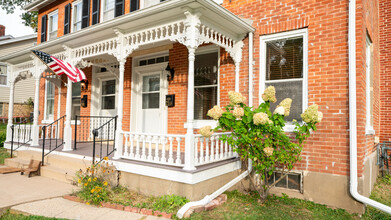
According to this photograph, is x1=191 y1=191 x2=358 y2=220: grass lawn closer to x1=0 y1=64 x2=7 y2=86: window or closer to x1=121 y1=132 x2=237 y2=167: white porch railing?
x1=121 y1=132 x2=237 y2=167: white porch railing

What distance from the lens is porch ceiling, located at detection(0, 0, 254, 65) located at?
447 cm

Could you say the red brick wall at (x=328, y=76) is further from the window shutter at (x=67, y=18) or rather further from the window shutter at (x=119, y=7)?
the window shutter at (x=67, y=18)

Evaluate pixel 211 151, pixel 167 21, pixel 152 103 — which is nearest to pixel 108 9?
pixel 152 103

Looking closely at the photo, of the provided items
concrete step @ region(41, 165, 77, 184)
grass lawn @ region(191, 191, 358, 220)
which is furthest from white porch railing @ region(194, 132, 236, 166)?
concrete step @ region(41, 165, 77, 184)

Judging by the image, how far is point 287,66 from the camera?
534 cm

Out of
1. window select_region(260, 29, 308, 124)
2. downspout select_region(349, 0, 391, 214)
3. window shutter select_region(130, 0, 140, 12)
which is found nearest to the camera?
downspout select_region(349, 0, 391, 214)

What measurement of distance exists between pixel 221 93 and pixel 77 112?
651cm

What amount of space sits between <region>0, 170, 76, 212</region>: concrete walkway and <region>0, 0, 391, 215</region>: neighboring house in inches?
49.3

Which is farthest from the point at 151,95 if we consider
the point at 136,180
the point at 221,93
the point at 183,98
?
the point at 136,180

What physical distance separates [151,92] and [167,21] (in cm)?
296

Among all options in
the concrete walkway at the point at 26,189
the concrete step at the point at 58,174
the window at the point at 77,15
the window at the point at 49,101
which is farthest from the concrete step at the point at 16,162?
the window at the point at 77,15

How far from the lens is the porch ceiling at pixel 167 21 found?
14.7 feet

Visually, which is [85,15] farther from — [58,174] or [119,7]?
[58,174]

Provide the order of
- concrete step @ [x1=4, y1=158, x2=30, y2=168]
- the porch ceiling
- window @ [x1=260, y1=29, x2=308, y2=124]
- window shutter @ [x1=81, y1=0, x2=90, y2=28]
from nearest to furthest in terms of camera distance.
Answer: the porch ceiling → window @ [x1=260, y1=29, x2=308, y2=124] → concrete step @ [x1=4, y1=158, x2=30, y2=168] → window shutter @ [x1=81, y1=0, x2=90, y2=28]
